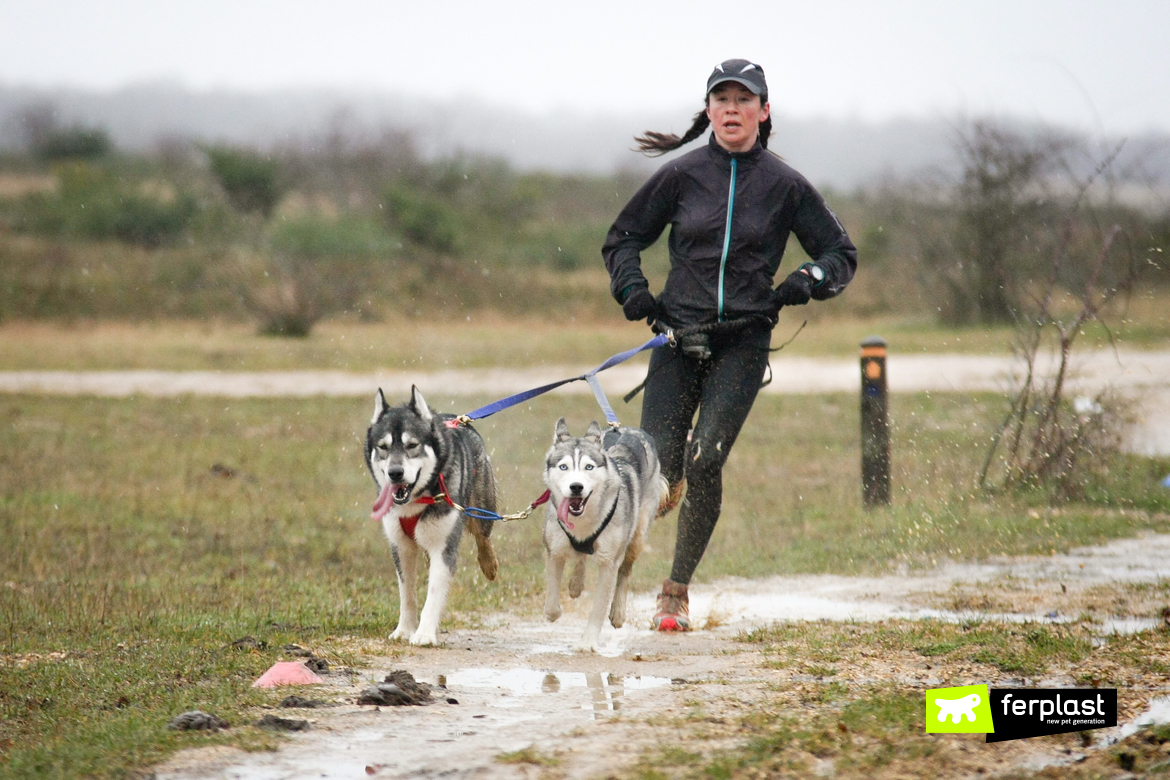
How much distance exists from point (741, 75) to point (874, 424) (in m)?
4.77

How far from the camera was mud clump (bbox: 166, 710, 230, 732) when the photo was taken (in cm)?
402

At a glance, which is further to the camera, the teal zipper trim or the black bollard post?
the black bollard post

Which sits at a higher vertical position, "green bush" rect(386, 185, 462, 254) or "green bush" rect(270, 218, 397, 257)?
"green bush" rect(386, 185, 462, 254)

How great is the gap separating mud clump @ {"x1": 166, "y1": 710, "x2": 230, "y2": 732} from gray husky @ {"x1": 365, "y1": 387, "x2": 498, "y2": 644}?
1638mm

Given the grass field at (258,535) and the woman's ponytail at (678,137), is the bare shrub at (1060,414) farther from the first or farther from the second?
the woman's ponytail at (678,137)

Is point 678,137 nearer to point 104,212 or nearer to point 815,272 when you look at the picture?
point 815,272

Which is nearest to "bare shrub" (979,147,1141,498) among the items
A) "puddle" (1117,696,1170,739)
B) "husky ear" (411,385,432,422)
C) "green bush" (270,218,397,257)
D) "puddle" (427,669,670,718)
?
"puddle" (1117,696,1170,739)

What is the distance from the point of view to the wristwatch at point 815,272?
5992mm

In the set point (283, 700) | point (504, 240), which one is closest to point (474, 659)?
point (283, 700)

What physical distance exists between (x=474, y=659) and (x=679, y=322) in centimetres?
199

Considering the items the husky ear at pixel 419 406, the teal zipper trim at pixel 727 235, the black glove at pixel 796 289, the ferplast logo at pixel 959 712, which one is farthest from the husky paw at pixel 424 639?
the ferplast logo at pixel 959 712

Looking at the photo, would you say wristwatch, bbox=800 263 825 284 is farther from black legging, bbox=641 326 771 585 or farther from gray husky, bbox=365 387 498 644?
gray husky, bbox=365 387 498 644

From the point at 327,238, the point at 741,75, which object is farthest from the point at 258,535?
the point at 327,238

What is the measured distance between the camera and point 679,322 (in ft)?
20.4
